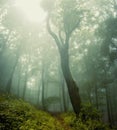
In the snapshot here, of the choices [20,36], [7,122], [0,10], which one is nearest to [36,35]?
[20,36]

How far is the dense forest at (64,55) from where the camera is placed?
1639 cm

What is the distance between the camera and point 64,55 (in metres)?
19.7

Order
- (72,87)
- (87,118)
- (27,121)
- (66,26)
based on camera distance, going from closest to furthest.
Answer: (27,121) < (87,118) < (72,87) < (66,26)

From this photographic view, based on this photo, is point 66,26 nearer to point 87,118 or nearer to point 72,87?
point 72,87

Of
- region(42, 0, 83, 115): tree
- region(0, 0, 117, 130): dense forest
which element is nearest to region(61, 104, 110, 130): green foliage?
region(0, 0, 117, 130): dense forest

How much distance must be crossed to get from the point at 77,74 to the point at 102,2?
27037 millimetres

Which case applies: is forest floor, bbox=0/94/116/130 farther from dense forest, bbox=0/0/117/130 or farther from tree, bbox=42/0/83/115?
tree, bbox=42/0/83/115

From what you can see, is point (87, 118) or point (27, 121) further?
point (87, 118)

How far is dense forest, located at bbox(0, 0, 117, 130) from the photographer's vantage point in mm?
16391

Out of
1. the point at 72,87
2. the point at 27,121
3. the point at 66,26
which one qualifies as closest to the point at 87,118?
the point at 72,87

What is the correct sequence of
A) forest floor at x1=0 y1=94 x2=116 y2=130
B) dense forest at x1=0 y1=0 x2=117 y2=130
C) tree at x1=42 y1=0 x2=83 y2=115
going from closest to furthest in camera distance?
forest floor at x1=0 y1=94 x2=116 y2=130 < dense forest at x1=0 y1=0 x2=117 y2=130 < tree at x1=42 y1=0 x2=83 y2=115

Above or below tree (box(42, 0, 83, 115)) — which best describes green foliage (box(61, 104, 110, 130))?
below

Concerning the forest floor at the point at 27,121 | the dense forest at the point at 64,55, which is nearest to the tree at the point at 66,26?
the dense forest at the point at 64,55

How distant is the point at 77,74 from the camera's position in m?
47.4
